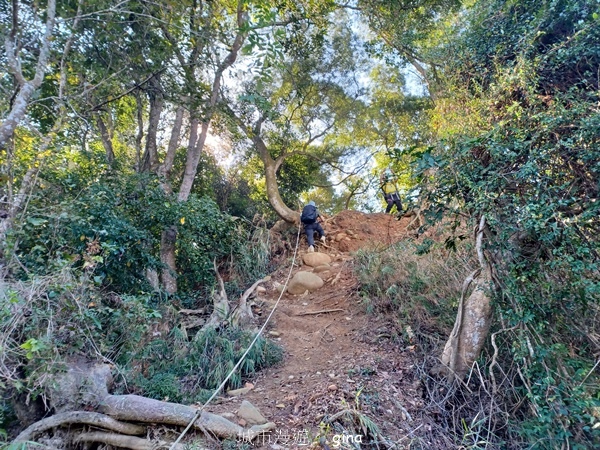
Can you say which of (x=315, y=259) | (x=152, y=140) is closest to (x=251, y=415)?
(x=315, y=259)

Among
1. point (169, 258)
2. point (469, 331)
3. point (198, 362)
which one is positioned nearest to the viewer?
point (469, 331)

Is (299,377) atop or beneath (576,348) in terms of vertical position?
beneath

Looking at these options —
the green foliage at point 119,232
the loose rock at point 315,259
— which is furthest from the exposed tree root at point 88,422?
the loose rock at point 315,259

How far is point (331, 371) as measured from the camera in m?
3.71

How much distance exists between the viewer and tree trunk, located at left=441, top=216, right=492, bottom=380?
3.22 m

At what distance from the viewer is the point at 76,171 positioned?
5438mm

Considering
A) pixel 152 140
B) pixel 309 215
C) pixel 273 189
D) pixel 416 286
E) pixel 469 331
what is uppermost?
pixel 152 140

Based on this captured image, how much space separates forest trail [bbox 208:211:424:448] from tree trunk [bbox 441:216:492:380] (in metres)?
0.46

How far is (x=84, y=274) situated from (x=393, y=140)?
31.6 ft

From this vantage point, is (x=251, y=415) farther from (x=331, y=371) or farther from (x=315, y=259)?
(x=315, y=259)

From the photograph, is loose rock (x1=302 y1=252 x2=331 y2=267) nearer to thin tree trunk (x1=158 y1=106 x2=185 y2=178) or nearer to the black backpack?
the black backpack

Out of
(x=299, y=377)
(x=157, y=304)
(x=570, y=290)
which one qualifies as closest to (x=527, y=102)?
(x=570, y=290)

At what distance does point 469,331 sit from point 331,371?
5.06ft

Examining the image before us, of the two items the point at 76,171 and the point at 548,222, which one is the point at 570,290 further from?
the point at 76,171
